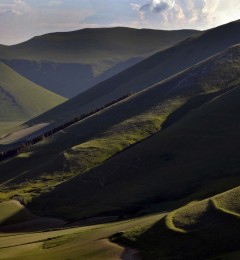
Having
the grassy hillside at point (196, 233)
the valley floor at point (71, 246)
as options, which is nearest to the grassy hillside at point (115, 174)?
the valley floor at point (71, 246)

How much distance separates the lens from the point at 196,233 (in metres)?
79.6

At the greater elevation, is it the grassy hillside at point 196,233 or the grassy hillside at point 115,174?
the grassy hillside at point 115,174

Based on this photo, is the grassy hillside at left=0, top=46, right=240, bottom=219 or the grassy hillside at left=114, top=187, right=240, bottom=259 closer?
the grassy hillside at left=114, top=187, right=240, bottom=259

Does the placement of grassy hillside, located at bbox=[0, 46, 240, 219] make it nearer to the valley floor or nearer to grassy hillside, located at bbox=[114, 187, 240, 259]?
the valley floor

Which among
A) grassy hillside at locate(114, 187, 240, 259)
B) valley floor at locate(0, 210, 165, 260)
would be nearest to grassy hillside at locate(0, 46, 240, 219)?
valley floor at locate(0, 210, 165, 260)

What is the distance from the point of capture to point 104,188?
148 m

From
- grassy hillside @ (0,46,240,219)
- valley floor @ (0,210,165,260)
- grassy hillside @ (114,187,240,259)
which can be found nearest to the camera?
grassy hillside @ (114,187,240,259)

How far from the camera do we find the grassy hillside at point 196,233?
73.4 meters

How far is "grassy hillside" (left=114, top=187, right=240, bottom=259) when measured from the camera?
73.4 meters

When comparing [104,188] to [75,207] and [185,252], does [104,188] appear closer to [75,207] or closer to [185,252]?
[75,207]

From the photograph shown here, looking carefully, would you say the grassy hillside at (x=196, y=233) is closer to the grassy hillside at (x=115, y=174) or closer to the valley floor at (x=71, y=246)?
the valley floor at (x=71, y=246)

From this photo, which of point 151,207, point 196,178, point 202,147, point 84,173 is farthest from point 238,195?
point 84,173

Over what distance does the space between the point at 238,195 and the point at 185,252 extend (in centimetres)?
1788

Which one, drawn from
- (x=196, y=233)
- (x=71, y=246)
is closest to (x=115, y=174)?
(x=71, y=246)
